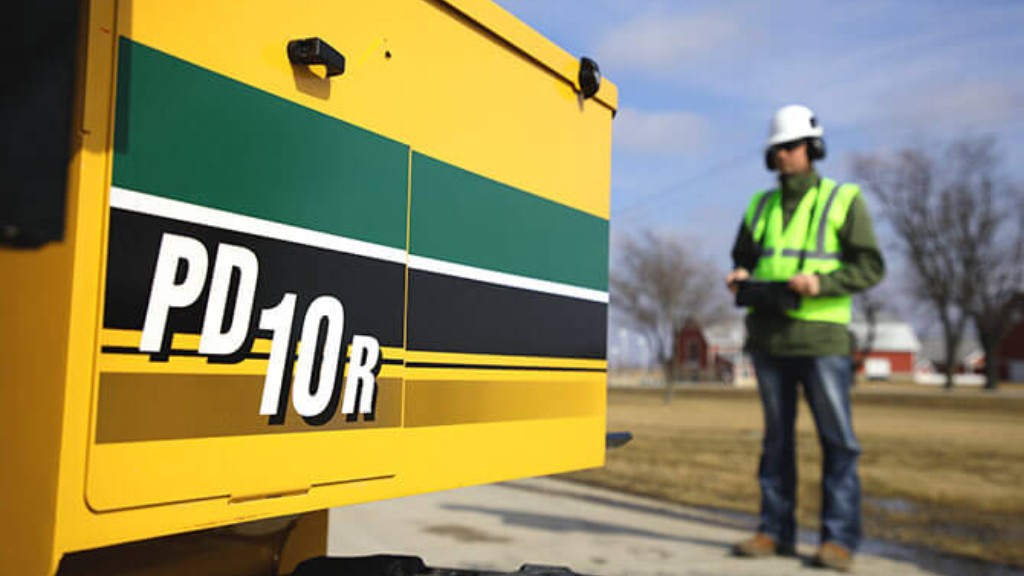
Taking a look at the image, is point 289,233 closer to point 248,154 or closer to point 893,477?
point 248,154

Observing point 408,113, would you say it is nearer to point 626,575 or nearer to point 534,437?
point 534,437

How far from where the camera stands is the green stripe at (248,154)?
144cm

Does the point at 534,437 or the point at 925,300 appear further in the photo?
the point at 925,300

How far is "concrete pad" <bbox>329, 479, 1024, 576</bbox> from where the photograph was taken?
4.28 metres

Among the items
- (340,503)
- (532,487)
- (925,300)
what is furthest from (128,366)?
(925,300)

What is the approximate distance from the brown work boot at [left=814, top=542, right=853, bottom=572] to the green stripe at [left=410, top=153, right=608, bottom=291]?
84.3 inches

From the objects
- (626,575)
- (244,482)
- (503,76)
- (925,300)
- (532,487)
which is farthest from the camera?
(925,300)

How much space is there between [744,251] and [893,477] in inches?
159

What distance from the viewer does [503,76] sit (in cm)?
242

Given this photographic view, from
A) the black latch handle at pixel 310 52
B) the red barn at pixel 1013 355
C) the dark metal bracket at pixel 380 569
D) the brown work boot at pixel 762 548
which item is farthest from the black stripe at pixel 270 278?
the red barn at pixel 1013 355

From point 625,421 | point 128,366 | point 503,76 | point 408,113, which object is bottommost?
point 625,421

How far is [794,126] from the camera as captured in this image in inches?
182

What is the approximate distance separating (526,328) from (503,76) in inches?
26.9

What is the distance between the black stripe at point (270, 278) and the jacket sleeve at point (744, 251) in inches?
126
